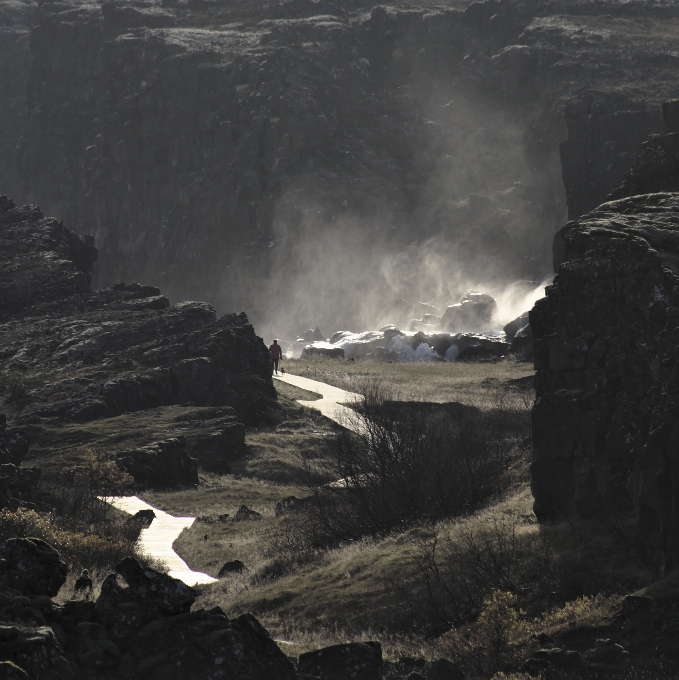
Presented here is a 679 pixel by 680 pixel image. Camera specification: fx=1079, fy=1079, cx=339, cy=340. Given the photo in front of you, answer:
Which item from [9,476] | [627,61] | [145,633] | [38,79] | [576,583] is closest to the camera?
[145,633]

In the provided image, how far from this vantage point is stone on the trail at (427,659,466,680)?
1148 centimetres

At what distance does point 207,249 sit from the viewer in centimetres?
12512

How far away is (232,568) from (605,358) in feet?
26.9

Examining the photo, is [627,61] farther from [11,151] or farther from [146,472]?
[146,472]

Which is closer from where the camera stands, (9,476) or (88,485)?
(9,476)

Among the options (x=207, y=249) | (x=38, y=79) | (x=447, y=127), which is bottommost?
(x=207, y=249)

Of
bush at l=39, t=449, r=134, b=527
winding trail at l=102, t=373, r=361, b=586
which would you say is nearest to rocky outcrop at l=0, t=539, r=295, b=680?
winding trail at l=102, t=373, r=361, b=586

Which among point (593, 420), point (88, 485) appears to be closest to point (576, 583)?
point (593, 420)

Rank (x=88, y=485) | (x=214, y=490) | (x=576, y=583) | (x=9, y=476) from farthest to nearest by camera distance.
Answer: (x=214, y=490) < (x=88, y=485) < (x=9, y=476) < (x=576, y=583)

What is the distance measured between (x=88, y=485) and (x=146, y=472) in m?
4.44

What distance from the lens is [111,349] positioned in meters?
47.7

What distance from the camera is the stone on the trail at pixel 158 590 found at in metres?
11.0

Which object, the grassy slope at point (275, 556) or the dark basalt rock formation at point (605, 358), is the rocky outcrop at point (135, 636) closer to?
the grassy slope at point (275, 556)

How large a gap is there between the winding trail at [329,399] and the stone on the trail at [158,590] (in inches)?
1089
